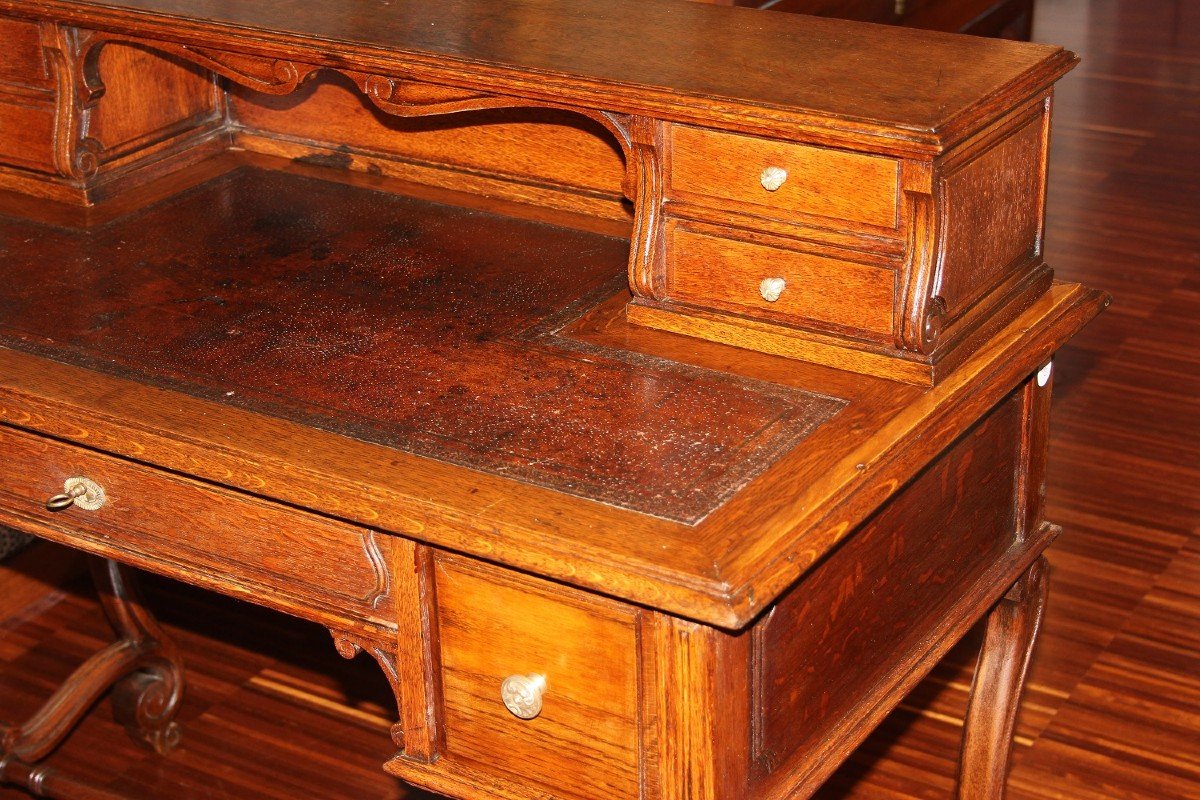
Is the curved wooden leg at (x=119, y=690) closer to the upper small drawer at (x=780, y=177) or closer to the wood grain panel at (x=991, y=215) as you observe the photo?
the upper small drawer at (x=780, y=177)

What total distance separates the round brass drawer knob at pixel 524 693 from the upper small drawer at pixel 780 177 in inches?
21.9

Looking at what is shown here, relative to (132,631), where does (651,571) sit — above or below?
above

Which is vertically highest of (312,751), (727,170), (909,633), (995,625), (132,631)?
(727,170)

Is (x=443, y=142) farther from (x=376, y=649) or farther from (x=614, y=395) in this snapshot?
(x=376, y=649)

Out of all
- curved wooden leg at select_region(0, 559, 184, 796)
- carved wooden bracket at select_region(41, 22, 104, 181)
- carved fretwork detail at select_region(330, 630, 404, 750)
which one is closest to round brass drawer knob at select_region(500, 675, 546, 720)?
carved fretwork detail at select_region(330, 630, 404, 750)

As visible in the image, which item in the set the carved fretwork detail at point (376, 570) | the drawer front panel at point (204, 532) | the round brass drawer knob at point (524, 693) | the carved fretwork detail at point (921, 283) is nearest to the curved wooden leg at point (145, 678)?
the drawer front panel at point (204, 532)

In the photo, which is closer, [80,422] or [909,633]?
[80,422]

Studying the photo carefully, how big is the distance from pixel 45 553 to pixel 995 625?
2071 millimetres

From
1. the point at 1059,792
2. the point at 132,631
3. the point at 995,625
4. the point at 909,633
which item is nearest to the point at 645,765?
the point at 909,633

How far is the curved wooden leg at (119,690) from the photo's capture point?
2.83 m

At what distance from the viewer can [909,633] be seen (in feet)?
6.14

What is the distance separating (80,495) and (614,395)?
61 centimetres

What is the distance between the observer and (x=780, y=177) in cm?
175

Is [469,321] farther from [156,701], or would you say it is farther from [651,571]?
[156,701]
